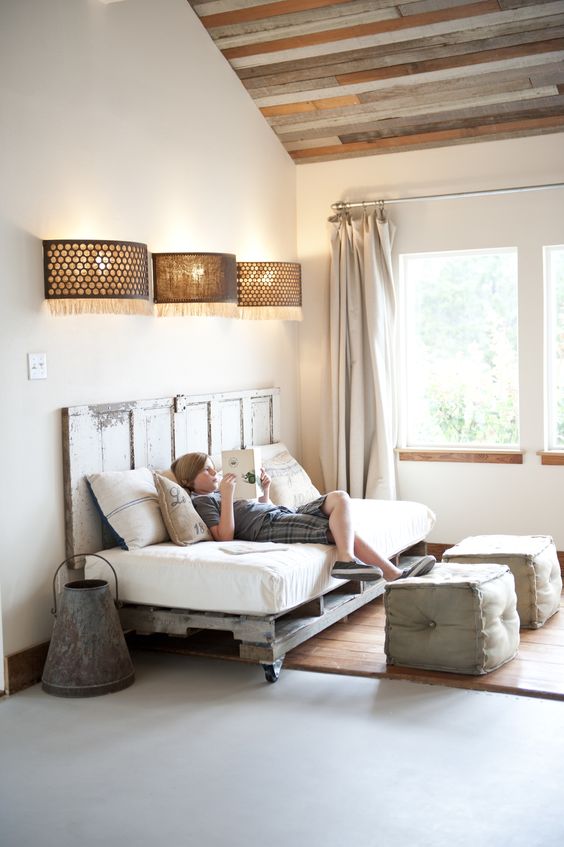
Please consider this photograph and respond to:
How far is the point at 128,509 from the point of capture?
171 inches

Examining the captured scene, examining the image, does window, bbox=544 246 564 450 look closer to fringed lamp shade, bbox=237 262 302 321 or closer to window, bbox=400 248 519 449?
window, bbox=400 248 519 449

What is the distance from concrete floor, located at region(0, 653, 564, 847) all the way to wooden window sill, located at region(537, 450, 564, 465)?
2.27 m

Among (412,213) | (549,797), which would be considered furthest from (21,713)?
(412,213)

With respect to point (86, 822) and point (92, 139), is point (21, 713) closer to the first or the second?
point (86, 822)

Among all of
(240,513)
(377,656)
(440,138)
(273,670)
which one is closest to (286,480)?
(240,513)

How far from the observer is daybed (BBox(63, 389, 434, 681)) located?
3.96m

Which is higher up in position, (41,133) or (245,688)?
(41,133)

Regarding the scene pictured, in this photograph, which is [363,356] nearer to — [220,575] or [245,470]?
[245,470]

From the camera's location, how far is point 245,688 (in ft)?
12.8

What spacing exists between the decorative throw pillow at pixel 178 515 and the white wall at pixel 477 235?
6.75 ft

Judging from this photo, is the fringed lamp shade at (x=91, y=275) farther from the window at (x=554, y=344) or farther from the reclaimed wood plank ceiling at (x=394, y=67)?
the window at (x=554, y=344)

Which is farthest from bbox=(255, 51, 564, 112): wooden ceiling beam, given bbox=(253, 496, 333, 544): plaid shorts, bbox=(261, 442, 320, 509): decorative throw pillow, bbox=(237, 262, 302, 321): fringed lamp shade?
bbox=(253, 496, 333, 544): plaid shorts

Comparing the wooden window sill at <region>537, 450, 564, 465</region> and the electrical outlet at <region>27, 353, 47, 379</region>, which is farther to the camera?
the wooden window sill at <region>537, 450, 564, 465</region>

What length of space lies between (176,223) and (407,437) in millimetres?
2112
